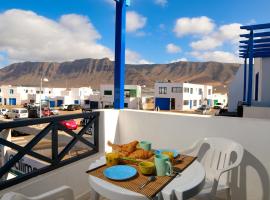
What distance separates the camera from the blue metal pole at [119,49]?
364 cm

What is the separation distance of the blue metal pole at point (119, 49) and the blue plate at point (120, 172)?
2178 mm

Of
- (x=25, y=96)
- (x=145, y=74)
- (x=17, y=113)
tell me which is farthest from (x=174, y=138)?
(x=145, y=74)

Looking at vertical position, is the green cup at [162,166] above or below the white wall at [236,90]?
below

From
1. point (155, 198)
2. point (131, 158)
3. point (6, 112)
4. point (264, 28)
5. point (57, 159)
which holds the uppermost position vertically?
point (264, 28)

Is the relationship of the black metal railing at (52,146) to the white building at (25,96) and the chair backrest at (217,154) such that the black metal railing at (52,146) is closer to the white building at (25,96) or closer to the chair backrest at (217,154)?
the chair backrest at (217,154)

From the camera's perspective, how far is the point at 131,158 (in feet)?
5.90

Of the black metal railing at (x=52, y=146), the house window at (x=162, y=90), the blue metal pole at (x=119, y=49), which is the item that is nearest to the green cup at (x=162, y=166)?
the black metal railing at (x=52, y=146)

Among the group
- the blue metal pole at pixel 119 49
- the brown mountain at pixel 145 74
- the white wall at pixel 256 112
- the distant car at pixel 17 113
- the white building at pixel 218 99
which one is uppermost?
the brown mountain at pixel 145 74

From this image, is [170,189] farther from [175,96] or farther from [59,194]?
[175,96]

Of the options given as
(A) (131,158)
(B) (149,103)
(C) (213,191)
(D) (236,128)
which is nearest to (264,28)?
(D) (236,128)

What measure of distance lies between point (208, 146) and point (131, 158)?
1.16m

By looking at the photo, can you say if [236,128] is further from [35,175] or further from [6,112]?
[6,112]

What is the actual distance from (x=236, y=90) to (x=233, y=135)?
1651 centimetres

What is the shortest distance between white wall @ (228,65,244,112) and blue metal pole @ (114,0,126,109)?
15.5 metres
